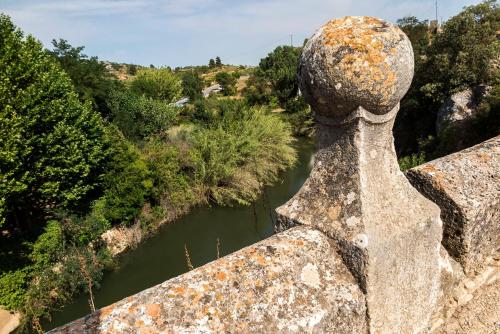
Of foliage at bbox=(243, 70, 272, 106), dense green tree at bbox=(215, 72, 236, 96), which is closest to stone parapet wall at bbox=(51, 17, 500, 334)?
foliage at bbox=(243, 70, 272, 106)

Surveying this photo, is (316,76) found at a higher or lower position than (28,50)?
lower

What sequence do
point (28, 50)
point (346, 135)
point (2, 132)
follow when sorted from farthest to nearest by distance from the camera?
1. point (28, 50)
2. point (2, 132)
3. point (346, 135)

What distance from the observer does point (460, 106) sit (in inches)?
722

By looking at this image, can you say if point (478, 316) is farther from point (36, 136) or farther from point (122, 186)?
point (122, 186)

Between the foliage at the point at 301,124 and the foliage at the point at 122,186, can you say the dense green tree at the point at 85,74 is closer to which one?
the foliage at the point at 122,186

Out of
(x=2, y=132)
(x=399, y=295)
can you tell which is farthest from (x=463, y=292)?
(x=2, y=132)

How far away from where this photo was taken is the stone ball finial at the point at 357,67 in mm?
1848

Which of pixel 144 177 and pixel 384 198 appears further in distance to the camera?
pixel 144 177

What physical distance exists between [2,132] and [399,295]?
12491mm

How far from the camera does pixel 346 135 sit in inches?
80.7

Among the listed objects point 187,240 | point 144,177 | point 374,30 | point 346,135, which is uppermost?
point 374,30

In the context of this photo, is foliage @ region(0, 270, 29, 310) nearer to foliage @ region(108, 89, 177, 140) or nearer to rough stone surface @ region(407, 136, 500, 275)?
foliage @ region(108, 89, 177, 140)

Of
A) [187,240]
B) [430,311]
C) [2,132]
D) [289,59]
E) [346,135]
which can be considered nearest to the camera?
[346,135]

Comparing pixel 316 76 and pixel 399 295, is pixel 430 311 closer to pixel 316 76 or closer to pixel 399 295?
pixel 399 295
